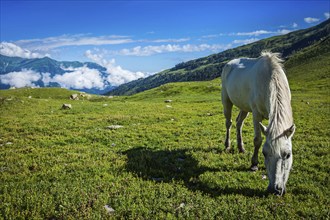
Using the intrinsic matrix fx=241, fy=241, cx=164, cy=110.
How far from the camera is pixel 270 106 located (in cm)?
770

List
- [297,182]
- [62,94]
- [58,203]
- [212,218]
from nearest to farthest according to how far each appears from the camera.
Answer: [212,218]
[58,203]
[297,182]
[62,94]

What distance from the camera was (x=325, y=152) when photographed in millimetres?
11625

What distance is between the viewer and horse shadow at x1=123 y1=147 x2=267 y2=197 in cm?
819

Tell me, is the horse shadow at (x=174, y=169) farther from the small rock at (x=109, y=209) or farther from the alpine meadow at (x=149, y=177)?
the small rock at (x=109, y=209)

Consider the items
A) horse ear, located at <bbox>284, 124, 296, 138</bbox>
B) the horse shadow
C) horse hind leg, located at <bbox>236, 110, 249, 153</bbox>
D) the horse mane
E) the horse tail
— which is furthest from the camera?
horse hind leg, located at <bbox>236, 110, 249, 153</bbox>

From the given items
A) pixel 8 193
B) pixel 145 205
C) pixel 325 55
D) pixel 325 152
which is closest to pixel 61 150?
pixel 8 193

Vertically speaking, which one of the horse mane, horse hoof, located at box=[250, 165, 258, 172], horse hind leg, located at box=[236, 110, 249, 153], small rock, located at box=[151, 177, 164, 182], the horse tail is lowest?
horse hoof, located at box=[250, 165, 258, 172]

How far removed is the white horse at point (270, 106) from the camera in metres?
7.06

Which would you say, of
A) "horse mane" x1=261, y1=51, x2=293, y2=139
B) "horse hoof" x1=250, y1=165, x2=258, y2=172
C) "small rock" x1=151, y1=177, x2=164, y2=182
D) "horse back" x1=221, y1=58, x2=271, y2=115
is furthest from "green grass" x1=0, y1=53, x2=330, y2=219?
"horse back" x1=221, y1=58, x2=271, y2=115

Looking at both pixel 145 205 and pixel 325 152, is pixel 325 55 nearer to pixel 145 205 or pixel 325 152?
pixel 325 152

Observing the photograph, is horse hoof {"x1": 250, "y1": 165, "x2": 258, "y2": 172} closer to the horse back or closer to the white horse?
the white horse

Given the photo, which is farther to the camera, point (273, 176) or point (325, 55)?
point (325, 55)

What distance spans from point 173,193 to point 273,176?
3110mm

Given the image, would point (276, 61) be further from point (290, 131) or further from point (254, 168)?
point (254, 168)
